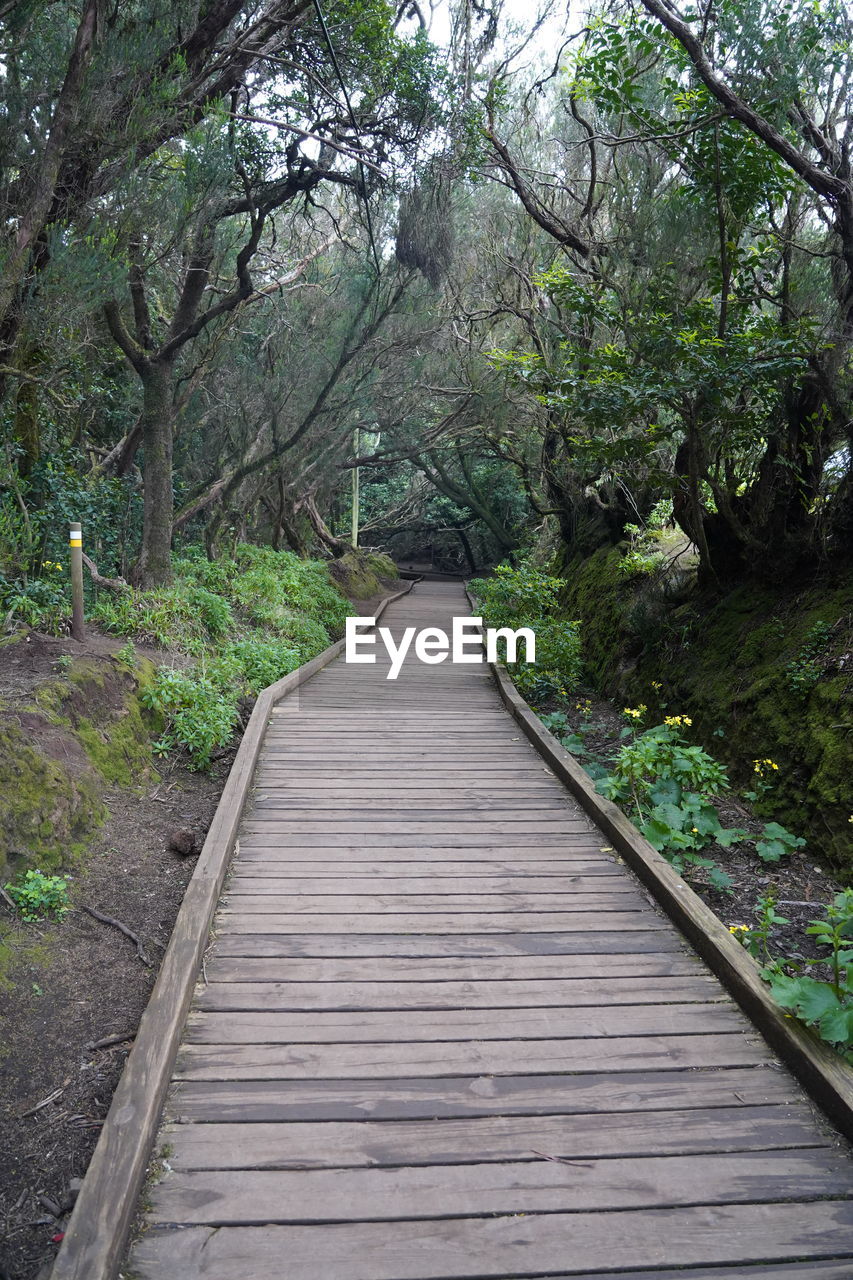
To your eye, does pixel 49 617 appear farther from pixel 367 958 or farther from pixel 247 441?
pixel 247 441

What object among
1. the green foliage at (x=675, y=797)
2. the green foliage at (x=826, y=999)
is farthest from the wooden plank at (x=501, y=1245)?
the green foliage at (x=675, y=797)

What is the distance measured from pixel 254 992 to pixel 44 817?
1.44 m

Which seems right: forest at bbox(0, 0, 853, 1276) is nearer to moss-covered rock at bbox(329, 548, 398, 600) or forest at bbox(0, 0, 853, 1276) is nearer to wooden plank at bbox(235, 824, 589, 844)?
wooden plank at bbox(235, 824, 589, 844)

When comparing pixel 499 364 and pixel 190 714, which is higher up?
pixel 499 364

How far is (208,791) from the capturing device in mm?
5379

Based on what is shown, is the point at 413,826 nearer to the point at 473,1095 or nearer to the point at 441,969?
the point at 441,969

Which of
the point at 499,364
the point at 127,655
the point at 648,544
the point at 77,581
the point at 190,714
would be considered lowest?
the point at 190,714

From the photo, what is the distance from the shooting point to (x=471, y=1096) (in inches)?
99.9

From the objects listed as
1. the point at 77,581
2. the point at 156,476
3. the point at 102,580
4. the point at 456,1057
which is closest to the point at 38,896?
the point at 456,1057

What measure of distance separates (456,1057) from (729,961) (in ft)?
3.68

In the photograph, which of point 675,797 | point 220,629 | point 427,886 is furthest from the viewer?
point 220,629

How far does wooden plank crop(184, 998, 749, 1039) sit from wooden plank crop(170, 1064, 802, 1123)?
191 millimetres

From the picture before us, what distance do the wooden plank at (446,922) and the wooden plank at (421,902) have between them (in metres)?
0.04

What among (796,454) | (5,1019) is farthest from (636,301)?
(5,1019)
